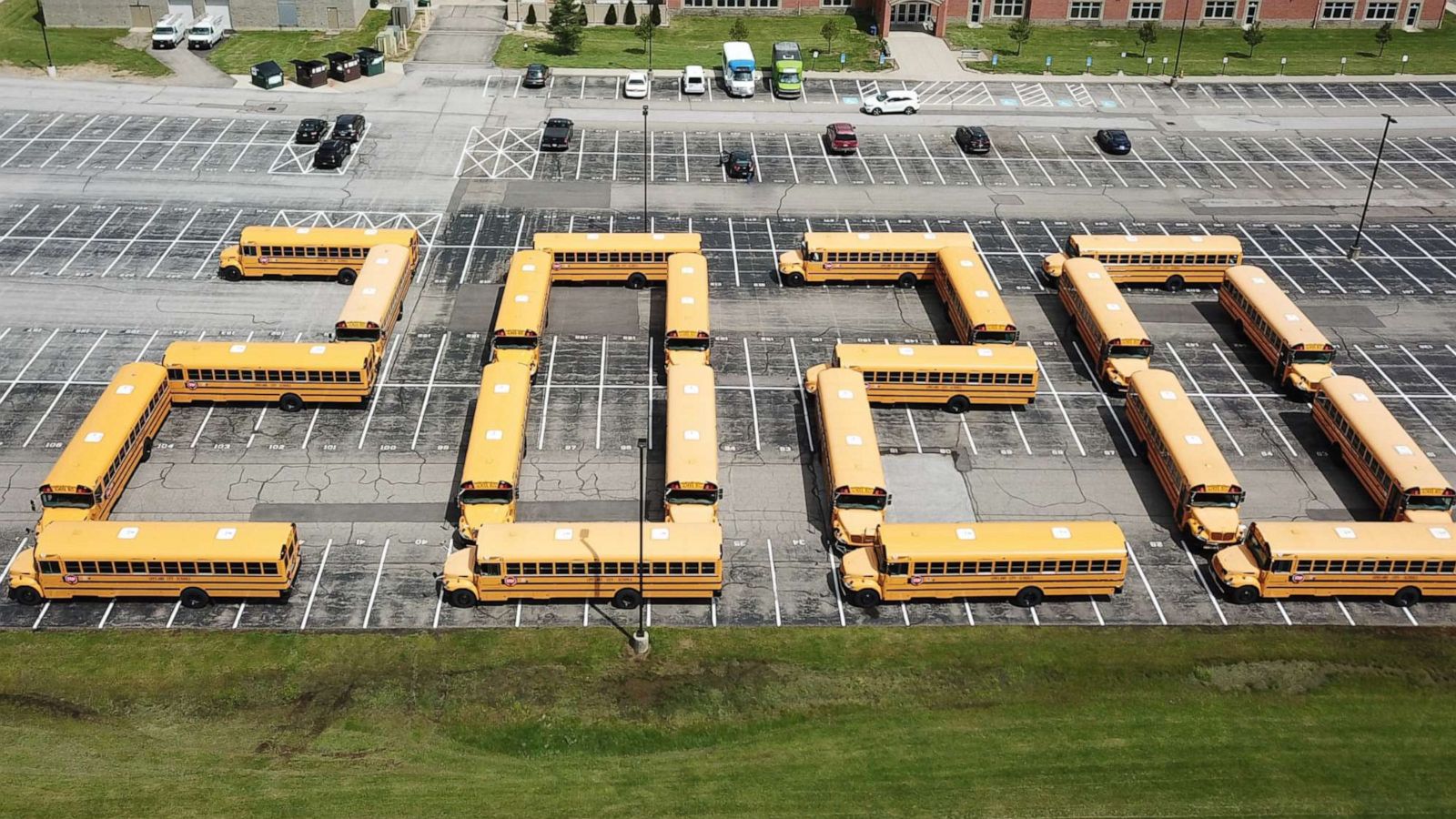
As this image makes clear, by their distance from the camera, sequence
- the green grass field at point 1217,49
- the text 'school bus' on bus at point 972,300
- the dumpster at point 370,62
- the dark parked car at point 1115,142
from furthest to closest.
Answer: the green grass field at point 1217,49 < the dumpster at point 370,62 < the dark parked car at point 1115,142 < the text 'school bus' on bus at point 972,300

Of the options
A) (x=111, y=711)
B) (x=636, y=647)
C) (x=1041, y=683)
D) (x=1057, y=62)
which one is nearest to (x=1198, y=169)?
(x=1057, y=62)

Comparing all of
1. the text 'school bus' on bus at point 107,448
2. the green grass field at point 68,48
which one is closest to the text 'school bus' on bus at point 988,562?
the text 'school bus' on bus at point 107,448

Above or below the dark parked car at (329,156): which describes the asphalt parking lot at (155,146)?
below

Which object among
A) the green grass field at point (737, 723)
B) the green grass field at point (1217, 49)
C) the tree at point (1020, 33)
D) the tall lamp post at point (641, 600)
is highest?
the tree at point (1020, 33)

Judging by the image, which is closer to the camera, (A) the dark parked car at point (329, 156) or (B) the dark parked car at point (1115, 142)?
(A) the dark parked car at point (329, 156)

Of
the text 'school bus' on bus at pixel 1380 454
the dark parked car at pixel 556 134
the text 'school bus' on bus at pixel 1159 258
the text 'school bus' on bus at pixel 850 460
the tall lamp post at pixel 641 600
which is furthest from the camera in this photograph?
the dark parked car at pixel 556 134

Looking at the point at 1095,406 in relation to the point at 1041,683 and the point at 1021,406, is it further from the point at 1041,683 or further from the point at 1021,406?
the point at 1041,683

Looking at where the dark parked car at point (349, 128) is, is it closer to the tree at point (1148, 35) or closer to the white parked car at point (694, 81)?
the white parked car at point (694, 81)

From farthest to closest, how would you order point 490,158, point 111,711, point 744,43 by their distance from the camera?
point 744,43 < point 490,158 < point 111,711

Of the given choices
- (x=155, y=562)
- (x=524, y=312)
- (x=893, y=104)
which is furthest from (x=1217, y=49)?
(x=155, y=562)
